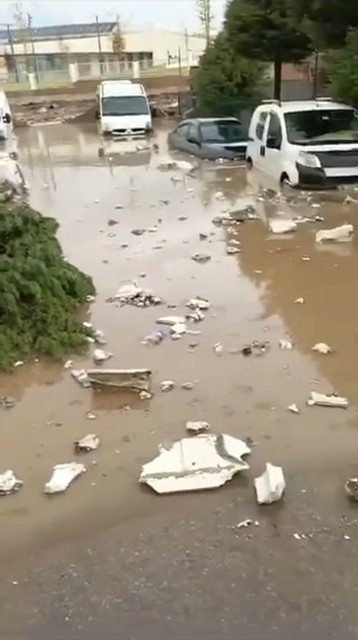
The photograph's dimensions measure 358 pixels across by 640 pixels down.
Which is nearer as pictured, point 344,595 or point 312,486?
point 344,595

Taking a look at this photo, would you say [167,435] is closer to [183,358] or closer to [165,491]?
[165,491]

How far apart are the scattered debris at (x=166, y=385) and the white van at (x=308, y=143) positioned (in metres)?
8.08

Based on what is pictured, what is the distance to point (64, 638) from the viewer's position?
11.5 ft

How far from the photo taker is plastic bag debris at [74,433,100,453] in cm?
519

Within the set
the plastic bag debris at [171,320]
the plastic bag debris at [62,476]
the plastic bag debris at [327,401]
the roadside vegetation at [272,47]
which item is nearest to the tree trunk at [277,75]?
the roadside vegetation at [272,47]

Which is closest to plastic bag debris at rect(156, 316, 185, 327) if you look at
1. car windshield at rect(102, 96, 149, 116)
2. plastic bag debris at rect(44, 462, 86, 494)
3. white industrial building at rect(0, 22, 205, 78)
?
plastic bag debris at rect(44, 462, 86, 494)

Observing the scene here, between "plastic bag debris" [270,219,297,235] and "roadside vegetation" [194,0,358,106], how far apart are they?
19.4 feet

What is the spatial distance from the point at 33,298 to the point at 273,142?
867cm

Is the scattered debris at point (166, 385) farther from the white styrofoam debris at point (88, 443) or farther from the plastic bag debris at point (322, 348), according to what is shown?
the plastic bag debris at point (322, 348)

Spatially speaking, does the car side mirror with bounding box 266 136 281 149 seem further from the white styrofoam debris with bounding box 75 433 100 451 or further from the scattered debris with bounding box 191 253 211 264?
the white styrofoam debris with bounding box 75 433 100 451

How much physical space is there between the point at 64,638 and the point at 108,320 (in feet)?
15.1

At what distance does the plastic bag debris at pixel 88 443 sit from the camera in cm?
519

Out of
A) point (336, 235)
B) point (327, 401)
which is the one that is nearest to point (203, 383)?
point (327, 401)

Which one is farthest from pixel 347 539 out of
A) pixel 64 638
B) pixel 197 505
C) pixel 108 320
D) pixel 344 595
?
pixel 108 320
